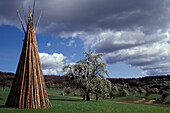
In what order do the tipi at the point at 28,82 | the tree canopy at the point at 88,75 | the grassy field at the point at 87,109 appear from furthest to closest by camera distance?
the tree canopy at the point at 88,75 < the tipi at the point at 28,82 < the grassy field at the point at 87,109

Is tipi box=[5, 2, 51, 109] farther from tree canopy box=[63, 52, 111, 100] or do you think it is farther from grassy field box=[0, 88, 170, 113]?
tree canopy box=[63, 52, 111, 100]

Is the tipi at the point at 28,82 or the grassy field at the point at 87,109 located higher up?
the tipi at the point at 28,82

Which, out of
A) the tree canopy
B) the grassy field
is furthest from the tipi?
the tree canopy

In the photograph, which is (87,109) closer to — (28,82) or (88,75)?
(28,82)

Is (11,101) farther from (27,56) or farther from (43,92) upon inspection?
(27,56)

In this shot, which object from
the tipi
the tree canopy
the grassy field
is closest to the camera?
the grassy field

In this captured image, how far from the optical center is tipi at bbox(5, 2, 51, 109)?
1199cm

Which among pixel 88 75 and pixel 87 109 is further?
pixel 88 75

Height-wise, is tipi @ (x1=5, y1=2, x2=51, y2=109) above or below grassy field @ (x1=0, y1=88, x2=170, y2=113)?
above

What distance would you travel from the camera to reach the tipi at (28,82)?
12.0m

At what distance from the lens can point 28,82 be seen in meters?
12.1

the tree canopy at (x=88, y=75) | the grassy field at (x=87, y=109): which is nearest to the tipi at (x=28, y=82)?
the grassy field at (x=87, y=109)

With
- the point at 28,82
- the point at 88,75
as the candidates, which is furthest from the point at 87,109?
the point at 88,75

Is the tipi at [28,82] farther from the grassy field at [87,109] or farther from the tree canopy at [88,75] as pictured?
the tree canopy at [88,75]
